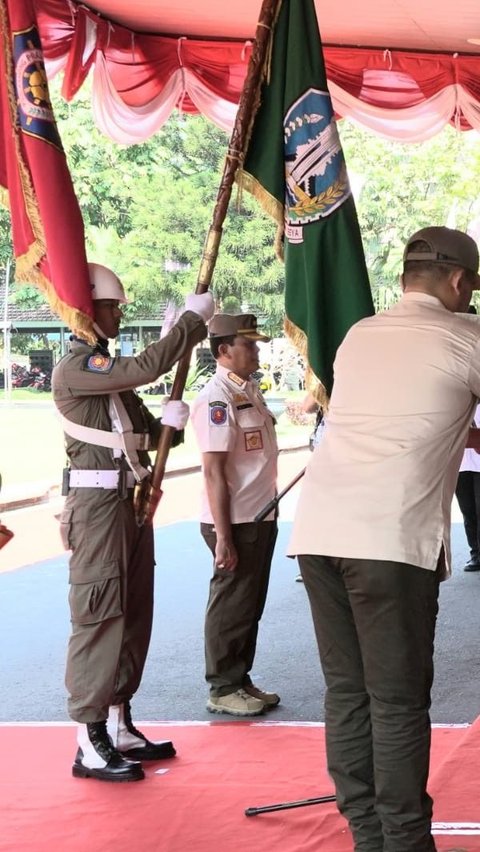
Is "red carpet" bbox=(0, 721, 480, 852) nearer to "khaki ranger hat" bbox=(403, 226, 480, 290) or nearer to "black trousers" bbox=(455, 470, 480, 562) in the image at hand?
"khaki ranger hat" bbox=(403, 226, 480, 290)

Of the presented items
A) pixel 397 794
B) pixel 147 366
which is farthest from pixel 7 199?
pixel 397 794

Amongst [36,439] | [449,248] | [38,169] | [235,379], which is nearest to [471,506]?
[235,379]

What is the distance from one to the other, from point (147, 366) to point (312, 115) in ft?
3.28

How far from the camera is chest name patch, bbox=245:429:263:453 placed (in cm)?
438

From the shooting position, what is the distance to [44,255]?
12.2 feet

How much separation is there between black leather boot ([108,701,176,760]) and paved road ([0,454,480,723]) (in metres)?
0.60

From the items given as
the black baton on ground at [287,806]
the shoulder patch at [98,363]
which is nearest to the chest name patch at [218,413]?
the shoulder patch at [98,363]

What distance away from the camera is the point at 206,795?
132 inches

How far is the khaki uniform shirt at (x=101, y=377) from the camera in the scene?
3.40 m

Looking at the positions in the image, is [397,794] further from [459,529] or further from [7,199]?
[459,529]

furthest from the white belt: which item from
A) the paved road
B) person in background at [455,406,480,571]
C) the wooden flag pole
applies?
person in background at [455,406,480,571]

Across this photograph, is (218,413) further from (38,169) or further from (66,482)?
(38,169)

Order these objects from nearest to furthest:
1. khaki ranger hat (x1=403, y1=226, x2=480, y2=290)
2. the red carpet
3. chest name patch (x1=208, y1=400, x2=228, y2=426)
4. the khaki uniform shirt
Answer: khaki ranger hat (x1=403, y1=226, x2=480, y2=290), the red carpet, the khaki uniform shirt, chest name patch (x1=208, y1=400, x2=228, y2=426)

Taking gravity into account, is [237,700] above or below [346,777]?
below
